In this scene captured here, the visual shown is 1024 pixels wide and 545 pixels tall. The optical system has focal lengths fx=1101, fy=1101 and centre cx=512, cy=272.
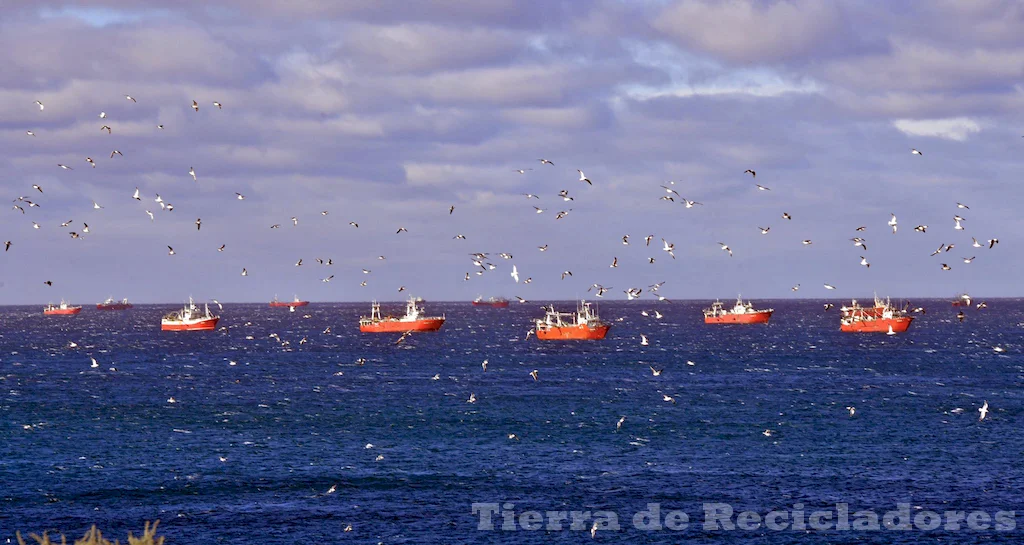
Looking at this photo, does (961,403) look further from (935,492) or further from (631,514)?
(631,514)

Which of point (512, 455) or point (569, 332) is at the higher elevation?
point (569, 332)

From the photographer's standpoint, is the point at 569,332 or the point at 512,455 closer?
the point at 512,455

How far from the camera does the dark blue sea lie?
177ft

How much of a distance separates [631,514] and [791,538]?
806 cm

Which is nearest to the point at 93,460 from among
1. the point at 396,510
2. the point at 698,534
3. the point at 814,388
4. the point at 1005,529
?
the point at 396,510

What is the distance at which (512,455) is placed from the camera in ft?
236

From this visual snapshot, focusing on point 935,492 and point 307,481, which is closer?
point 935,492

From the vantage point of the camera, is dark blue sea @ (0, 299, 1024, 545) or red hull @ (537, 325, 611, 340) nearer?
dark blue sea @ (0, 299, 1024, 545)

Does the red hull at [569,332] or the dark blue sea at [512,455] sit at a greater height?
the red hull at [569,332]

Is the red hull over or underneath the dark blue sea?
over

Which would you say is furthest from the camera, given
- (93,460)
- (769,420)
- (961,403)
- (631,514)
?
(961,403)

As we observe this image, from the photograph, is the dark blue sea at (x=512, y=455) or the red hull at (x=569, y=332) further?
the red hull at (x=569, y=332)

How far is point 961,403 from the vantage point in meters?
98.0

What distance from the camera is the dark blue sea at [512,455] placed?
5391 cm
